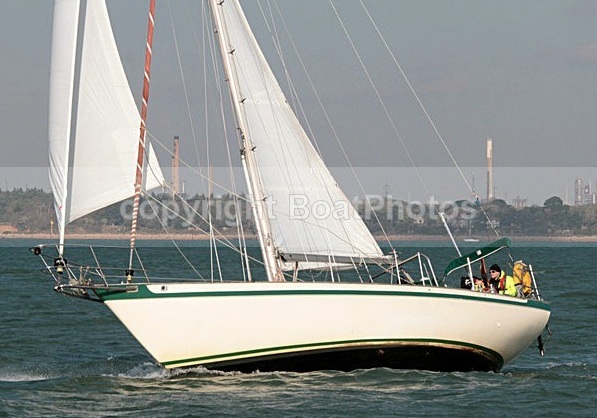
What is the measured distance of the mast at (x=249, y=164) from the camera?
64.2 feet

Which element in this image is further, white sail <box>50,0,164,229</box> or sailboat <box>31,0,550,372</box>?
white sail <box>50,0,164,229</box>

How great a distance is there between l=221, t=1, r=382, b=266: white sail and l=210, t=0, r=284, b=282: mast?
8.8 inches

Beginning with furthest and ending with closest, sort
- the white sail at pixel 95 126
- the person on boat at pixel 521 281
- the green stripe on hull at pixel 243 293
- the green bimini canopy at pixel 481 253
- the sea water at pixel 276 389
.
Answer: the person on boat at pixel 521 281
the green bimini canopy at pixel 481 253
the white sail at pixel 95 126
the green stripe on hull at pixel 243 293
the sea water at pixel 276 389

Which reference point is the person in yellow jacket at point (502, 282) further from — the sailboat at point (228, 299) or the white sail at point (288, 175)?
the white sail at point (288, 175)

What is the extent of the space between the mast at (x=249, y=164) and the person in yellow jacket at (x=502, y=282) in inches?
137

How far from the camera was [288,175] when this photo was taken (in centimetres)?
2025

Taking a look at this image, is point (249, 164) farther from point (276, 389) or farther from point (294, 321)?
point (276, 389)

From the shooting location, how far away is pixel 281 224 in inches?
789

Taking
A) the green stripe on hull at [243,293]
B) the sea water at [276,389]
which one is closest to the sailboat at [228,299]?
the green stripe on hull at [243,293]

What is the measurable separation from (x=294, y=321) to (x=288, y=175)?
3.48 metres

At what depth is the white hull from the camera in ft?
57.2

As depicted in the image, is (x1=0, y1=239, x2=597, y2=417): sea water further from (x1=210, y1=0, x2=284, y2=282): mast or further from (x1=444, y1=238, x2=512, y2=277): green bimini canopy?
(x1=210, y1=0, x2=284, y2=282): mast

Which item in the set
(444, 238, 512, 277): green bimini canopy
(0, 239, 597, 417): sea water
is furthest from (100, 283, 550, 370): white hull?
(444, 238, 512, 277): green bimini canopy

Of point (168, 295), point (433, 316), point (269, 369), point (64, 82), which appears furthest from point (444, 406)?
point (64, 82)
